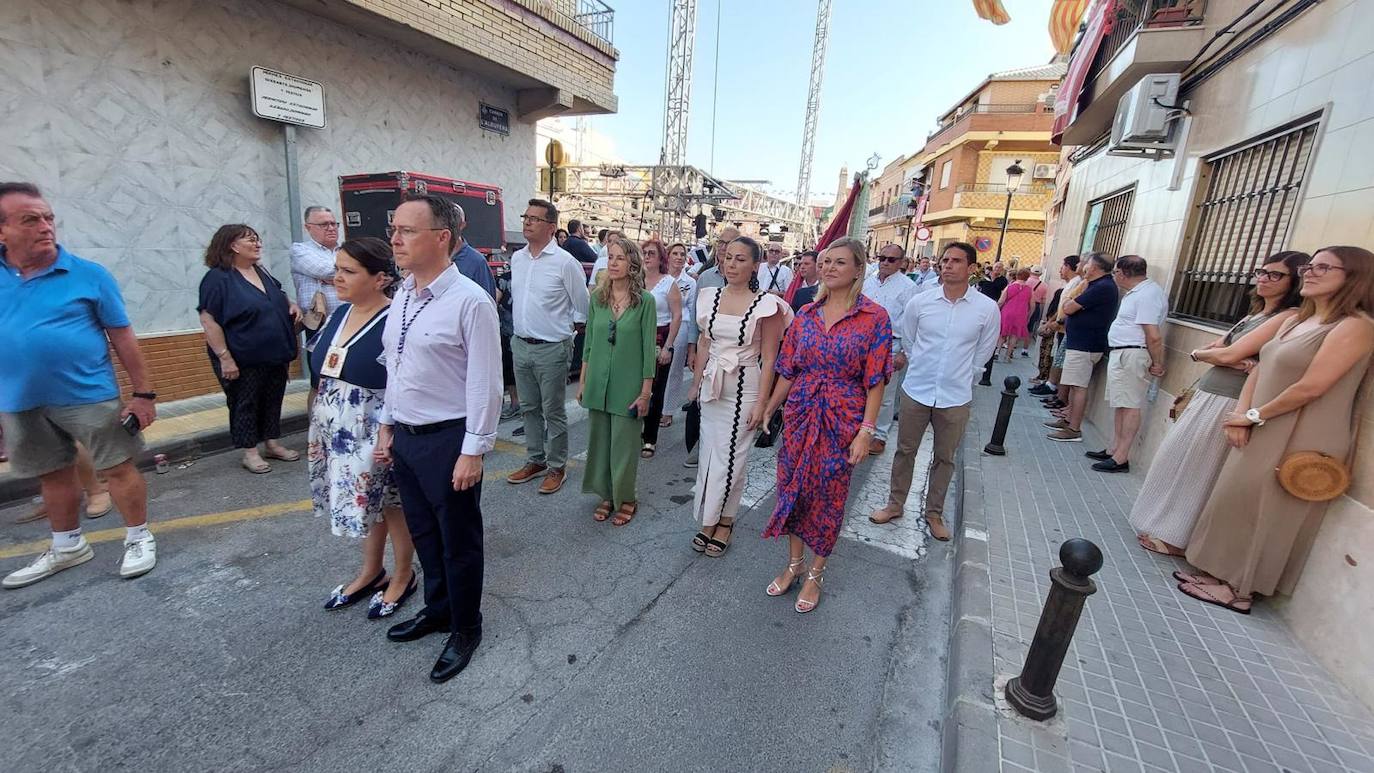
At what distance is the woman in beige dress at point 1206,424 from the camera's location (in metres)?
3.42

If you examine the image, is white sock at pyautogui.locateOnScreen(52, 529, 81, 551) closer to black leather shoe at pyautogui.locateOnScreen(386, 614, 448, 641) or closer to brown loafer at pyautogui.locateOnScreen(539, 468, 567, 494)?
black leather shoe at pyautogui.locateOnScreen(386, 614, 448, 641)

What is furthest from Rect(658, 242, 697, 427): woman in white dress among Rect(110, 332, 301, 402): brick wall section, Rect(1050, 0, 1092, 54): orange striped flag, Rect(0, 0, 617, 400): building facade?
Rect(1050, 0, 1092, 54): orange striped flag

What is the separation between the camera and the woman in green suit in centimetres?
390

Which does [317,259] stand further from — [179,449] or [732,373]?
[732,373]

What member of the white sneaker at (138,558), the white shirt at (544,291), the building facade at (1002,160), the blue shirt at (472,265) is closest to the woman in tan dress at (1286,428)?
the white shirt at (544,291)

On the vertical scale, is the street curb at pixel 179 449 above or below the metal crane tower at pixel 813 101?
below

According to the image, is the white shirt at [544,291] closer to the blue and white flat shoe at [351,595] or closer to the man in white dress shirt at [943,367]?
the blue and white flat shoe at [351,595]

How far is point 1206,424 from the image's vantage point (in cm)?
360

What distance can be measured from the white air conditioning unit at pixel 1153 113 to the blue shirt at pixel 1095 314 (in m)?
1.50

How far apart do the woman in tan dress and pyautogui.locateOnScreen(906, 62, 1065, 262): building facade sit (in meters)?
28.7

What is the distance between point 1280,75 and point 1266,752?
4899 mm

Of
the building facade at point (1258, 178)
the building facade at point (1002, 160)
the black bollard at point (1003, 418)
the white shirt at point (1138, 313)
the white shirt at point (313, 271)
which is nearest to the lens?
the building facade at point (1258, 178)

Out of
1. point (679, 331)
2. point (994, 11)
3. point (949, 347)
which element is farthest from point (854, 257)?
point (994, 11)

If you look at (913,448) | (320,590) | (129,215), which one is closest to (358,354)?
(320,590)
